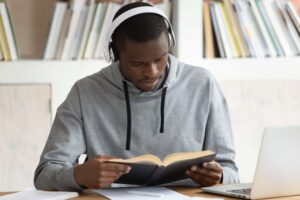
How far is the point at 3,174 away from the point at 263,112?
1.28m

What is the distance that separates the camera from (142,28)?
196 centimetres

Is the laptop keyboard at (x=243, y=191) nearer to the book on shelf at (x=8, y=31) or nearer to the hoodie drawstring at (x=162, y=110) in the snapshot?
the hoodie drawstring at (x=162, y=110)

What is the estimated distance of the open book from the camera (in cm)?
174

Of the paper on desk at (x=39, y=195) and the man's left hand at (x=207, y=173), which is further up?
the man's left hand at (x=207, y=173)

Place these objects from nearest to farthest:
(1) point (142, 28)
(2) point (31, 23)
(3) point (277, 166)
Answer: (3) point (277, 166) → (1) point (142, 28) → (2) point (31, 23)

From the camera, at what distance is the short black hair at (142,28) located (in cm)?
195

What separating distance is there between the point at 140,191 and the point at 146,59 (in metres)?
0.39

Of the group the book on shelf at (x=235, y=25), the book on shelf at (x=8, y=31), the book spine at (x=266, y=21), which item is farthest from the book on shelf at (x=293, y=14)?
the book on shelf at (x=8, y=31)

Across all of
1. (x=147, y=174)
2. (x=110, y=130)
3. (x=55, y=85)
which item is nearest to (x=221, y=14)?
(x=55, y=85)

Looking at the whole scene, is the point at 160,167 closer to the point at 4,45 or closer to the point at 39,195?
the point at 39,195

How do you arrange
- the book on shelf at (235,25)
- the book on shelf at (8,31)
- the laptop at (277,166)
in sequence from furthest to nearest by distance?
the book on shelf at (235,25)
the book on shelf at (8,31)
the laptop at (277,166)

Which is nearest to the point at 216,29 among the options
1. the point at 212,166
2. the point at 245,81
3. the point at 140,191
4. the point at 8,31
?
the point at 245,81

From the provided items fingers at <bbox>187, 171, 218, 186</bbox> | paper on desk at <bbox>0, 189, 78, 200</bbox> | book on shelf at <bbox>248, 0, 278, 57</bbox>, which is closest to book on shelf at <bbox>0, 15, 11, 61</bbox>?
book on shelf at <bbox>248, 0, 278, 57</bbox>

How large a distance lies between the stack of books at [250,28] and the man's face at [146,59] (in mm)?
1216
